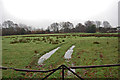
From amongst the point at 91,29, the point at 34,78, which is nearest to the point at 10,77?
the point at 34,78

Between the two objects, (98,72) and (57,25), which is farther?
(57,25)

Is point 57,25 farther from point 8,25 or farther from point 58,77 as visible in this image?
point 58,77

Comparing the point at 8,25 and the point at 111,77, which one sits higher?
the point at 8,25

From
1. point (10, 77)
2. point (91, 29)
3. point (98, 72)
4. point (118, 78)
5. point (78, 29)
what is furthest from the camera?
point (78, 29)

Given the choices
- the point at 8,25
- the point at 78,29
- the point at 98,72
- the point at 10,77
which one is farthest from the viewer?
the point at 8,25

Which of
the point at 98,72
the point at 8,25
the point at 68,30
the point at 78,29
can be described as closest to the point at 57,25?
the point at 68,30

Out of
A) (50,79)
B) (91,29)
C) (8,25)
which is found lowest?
(50,79)

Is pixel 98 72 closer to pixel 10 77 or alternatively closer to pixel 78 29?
pixel 10 77

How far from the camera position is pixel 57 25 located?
335 ft

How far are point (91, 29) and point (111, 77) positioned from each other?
71877 millimetres

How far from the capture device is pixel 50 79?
223 inches

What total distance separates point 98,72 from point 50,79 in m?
3.43

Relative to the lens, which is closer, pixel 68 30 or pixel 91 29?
pixel 91 29

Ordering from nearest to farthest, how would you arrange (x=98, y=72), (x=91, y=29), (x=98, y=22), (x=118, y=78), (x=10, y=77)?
(x=118, y=78) → (x=10, y=77) → (x=98, y=72) → (x=91, y=29) → (x=98, y=22)
